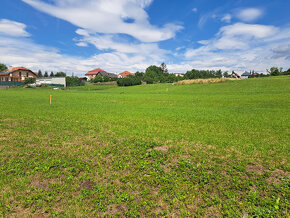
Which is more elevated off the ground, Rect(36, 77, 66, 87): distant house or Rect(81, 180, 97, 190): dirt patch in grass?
Rect(36, 77, 66, 87): distant house

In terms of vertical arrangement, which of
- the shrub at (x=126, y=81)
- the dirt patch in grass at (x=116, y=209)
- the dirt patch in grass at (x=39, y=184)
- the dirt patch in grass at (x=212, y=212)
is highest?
the shrub at (x=126, y=81)

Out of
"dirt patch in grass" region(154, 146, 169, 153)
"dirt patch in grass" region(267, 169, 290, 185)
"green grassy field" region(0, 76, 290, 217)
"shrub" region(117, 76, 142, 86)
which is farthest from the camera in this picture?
"shrub" region(117, 76, 142, 86)

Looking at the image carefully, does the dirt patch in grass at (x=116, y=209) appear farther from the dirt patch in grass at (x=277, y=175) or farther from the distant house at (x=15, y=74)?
the distant house at (x=15, y=74)

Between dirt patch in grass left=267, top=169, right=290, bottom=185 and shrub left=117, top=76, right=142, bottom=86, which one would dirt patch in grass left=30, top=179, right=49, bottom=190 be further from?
shrub left=117, top=76, right=142, bottom=86

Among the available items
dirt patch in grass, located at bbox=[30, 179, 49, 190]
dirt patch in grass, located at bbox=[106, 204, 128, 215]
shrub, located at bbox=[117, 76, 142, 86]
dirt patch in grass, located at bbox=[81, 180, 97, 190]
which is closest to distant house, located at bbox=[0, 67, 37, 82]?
shrub, located at bbox=[117, 76, 142, 86]

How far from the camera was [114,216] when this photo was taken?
329cm

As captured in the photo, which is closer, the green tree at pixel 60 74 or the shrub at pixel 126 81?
the shrub at pixel 126 81

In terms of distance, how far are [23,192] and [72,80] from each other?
91978 millimetres

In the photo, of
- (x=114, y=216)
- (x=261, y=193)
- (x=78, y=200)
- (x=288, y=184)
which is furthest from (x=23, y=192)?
(x=288, y=184)

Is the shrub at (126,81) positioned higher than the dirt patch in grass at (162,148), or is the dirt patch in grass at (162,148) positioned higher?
the shrub at (126,81)

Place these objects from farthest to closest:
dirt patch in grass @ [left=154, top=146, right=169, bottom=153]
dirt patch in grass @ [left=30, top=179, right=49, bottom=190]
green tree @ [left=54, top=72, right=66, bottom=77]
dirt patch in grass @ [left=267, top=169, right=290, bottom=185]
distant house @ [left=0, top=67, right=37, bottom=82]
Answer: green tree @ [left=54, top=72, right=66, bottom=77], distant house @ [left=0, top=67, right=37, bottom=82], dirt patch in grass @ [left=154, top=146, right=169, bottom=153], dirt patch in grass @ [left=267, top=169, right=290, bottom=185], dirt patch in grass @ [left=30, top=179, right=49, bottom=190]

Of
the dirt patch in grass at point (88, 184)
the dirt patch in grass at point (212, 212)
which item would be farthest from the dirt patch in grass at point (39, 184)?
the dirt patch in grass at point (212, 212)

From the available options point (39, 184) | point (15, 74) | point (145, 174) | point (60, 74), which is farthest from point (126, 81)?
point (60, 74)

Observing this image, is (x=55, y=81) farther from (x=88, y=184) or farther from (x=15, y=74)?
(x=88, y=184)
